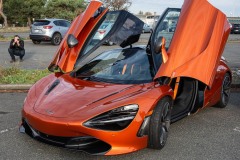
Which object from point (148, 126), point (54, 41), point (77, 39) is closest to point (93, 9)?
point (77, 39)

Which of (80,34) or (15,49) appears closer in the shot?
(80,34)

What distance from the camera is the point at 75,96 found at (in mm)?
4035

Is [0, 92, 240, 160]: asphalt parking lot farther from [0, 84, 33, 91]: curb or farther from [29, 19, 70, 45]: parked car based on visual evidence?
[29, 19, 70, 45]: parked car

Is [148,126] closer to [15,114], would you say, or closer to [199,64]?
[199,64]

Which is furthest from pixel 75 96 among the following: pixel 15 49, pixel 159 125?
pixel 15 49

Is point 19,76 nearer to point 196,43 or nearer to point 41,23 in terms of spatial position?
point 196,43

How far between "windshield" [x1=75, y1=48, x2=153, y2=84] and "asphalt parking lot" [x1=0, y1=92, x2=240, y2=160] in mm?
969

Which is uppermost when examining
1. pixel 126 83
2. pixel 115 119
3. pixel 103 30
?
pixel 103 30

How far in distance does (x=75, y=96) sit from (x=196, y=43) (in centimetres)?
170

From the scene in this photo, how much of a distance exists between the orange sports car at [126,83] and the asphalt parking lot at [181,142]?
228mm

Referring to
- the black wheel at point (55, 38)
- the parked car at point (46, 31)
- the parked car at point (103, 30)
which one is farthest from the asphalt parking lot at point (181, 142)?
the black wheel at point (55, 38)

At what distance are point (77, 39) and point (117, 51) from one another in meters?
0.66

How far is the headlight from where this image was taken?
11.6 ft

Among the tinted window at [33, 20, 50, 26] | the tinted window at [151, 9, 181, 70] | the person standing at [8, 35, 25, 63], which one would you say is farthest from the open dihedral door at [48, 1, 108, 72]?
the tinted window at [33, 20, 50, 26]
